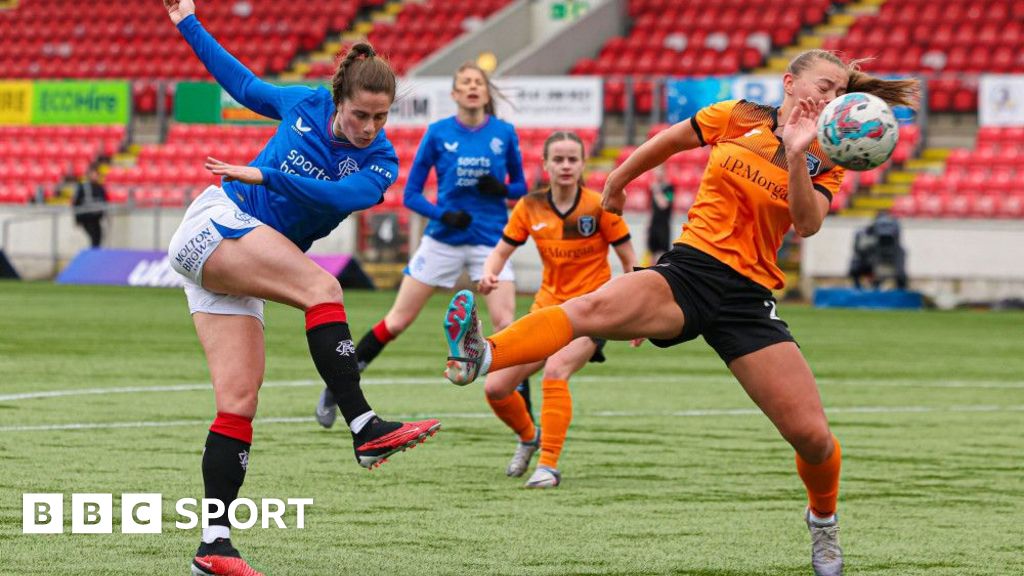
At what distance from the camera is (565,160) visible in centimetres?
864

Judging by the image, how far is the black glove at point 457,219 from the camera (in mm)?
11055

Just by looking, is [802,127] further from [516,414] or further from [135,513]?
[516,414]

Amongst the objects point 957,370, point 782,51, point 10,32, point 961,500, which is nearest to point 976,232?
point 782,51

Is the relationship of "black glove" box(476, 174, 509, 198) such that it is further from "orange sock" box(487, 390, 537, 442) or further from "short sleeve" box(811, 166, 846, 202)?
"short sleeve" box(811, 166, 846, 202)

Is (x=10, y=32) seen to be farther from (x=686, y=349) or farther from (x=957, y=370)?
(x=957, y=370)

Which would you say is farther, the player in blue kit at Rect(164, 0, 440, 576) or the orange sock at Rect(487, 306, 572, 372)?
the orange sock at Rect(487, 306, 572, 372)

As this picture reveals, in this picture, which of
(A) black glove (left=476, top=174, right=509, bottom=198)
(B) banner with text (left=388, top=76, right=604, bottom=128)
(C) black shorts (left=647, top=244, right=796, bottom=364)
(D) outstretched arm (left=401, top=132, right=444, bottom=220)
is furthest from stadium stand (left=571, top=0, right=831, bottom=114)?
(C) black shorts (left=647, top=244, right=796, bottom=364)

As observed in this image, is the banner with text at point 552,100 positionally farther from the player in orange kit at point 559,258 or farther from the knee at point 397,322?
the player in orange kit at point 559,258

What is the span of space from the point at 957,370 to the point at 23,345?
337 inches

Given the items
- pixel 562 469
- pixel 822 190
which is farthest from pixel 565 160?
pixel 822 190

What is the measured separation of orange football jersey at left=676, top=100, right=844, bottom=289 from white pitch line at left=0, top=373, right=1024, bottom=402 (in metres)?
6.53

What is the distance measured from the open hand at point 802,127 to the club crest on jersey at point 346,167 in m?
1.50

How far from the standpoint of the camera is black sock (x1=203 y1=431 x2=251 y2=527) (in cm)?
562

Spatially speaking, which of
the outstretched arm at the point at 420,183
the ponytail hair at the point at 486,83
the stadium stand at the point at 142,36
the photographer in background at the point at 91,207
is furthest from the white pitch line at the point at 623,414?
the stadium stand at the point at 142,36
